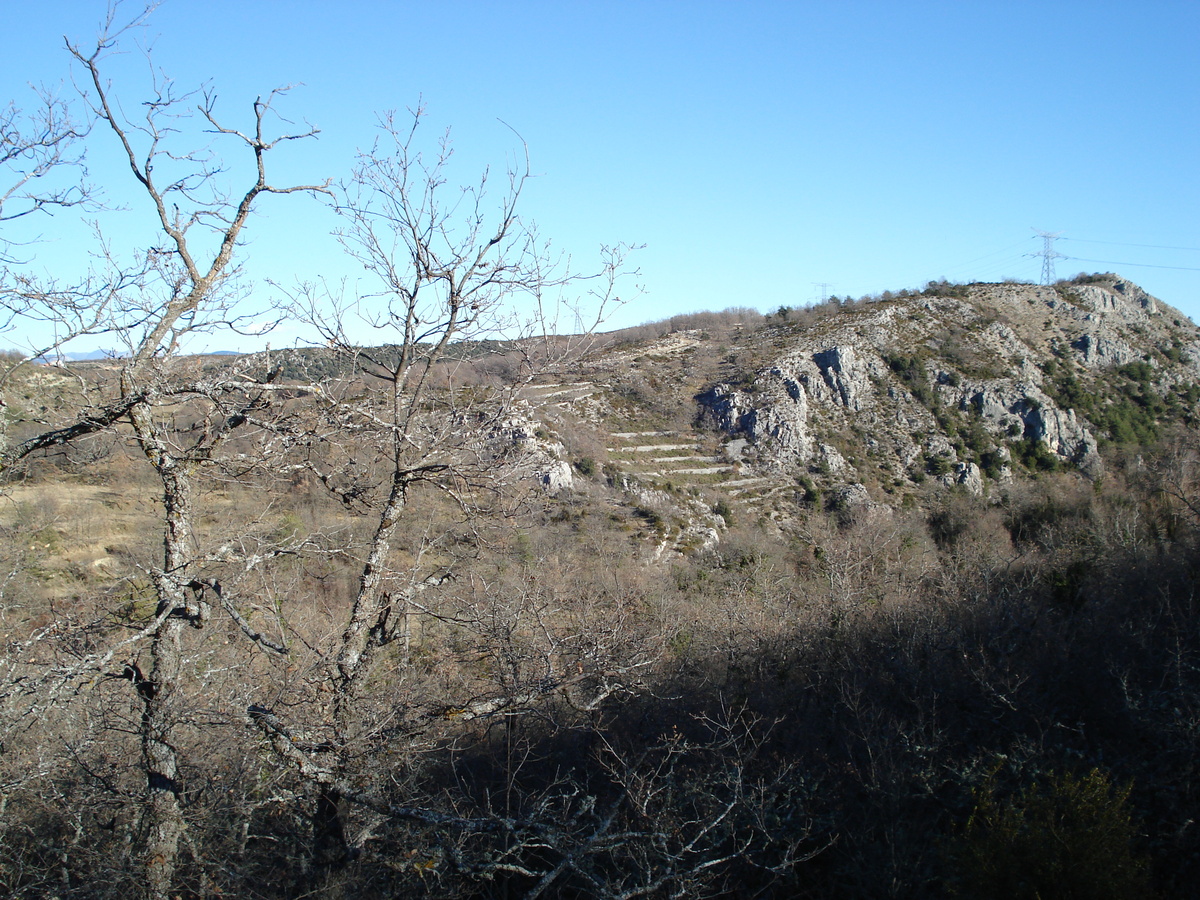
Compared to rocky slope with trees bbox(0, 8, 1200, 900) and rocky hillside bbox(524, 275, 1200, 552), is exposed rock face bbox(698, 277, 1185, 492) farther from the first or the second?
rocky slope with trees bbox(0, 8, 1200, 900)

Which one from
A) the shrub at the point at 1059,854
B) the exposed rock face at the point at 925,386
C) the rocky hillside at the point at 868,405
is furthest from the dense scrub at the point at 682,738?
the exposed rock face at the point at 925,386

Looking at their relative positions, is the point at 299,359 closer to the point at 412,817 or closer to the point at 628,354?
the point at 412,817

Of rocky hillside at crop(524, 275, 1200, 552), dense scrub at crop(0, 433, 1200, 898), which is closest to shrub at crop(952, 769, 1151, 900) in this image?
A: dense scrub at crop(0, 433, 1200, 898)

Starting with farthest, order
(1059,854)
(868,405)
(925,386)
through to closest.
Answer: (925,386) → (868,405) → (1059,854)

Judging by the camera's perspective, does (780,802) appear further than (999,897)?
Yes

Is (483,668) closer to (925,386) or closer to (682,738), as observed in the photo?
(682,738)

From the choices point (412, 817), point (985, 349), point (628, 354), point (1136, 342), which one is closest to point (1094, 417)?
point (985, 349)

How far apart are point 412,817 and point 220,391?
299cm

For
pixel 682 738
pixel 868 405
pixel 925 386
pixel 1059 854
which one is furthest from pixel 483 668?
pixel 925 386

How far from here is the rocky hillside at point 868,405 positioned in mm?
34688

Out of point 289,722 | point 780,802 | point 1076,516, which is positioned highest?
point 289,722

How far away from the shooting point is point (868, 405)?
136ft

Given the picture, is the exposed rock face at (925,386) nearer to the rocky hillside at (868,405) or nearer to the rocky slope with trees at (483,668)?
the rocky hillside at (868,405)

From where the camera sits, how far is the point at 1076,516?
23344 millimetres
